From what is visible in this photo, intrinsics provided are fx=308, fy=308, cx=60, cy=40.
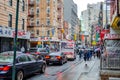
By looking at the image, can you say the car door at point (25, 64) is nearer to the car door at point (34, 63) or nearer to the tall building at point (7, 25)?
the car door at point (34, 63)

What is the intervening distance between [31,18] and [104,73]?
70660 mm

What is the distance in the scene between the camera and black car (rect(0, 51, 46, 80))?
Answer: 49.8ft

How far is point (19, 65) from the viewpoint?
16.3m

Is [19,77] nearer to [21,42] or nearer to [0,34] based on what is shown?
[0,34]

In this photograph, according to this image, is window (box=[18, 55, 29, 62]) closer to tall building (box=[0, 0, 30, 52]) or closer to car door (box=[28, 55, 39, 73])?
car door (box=[28, 55, 39, 73])

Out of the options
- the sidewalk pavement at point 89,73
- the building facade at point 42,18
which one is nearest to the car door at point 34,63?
the sidewalk pavement at point 89,73

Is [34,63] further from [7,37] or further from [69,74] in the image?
[7,37]

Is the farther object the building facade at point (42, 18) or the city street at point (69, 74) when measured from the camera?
the building facade at point (42, 18)

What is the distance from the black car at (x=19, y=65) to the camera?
49.8 feet

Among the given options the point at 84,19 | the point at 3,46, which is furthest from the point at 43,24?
the point at 84,19

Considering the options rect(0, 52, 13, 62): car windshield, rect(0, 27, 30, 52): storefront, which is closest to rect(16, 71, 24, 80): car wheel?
rect(0, 52, 13, 62): car windshield

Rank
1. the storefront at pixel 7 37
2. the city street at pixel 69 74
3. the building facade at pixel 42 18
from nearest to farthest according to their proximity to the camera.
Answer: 1. the city street at pixel 69 74
2. the storefront at pixel 7 37
3. the building facade at pixel 42 18

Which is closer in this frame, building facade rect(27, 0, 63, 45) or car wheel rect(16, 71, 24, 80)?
car wheel rect(16, 71, 24, 80)

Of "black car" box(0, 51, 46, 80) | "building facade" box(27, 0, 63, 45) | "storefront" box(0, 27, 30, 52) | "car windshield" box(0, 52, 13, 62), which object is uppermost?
"building facade" box(27, 0, 63, 45)
